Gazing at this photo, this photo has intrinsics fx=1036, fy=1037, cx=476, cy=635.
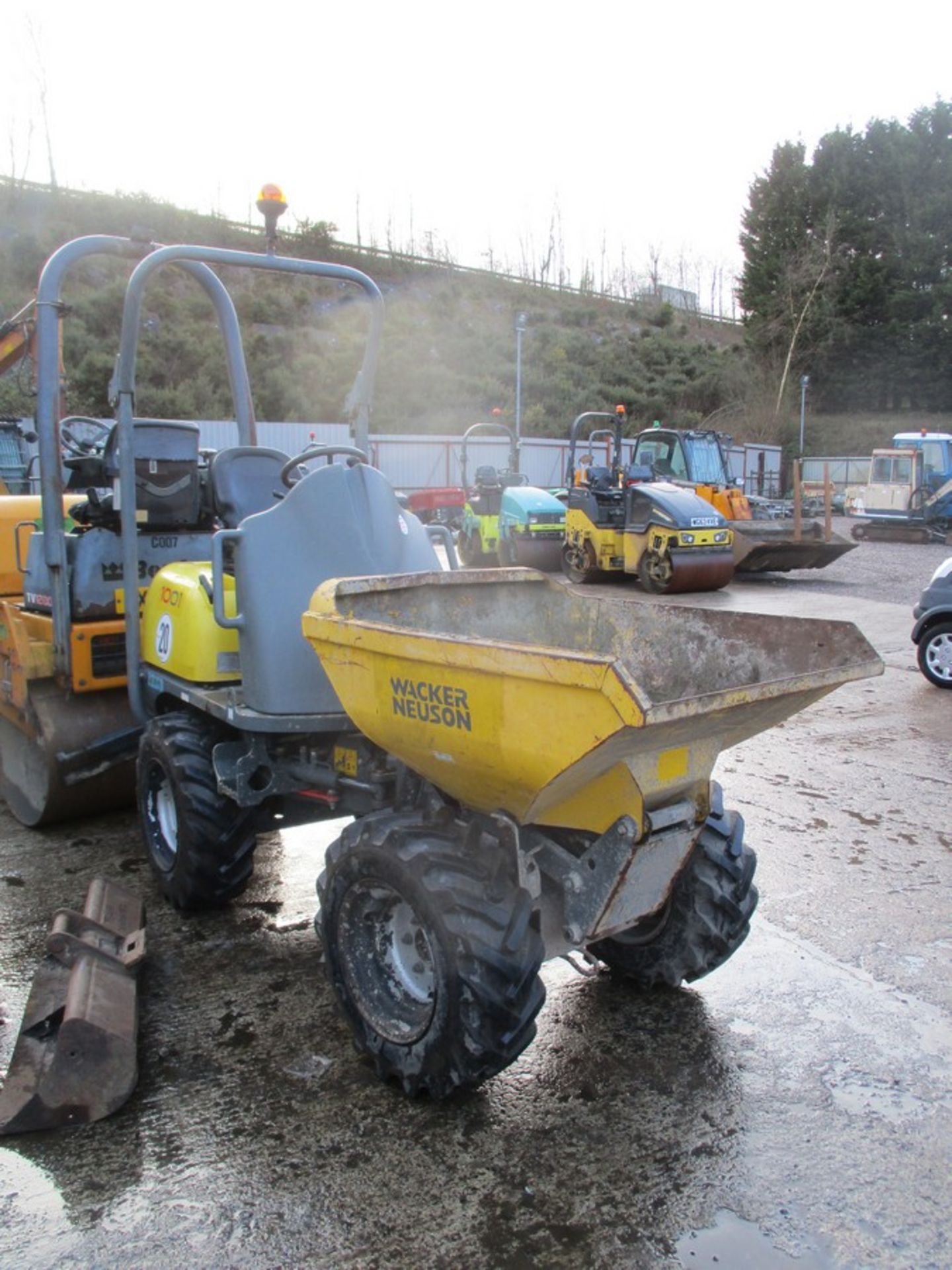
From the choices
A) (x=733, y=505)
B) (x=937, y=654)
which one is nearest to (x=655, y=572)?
(x=733, y=505)

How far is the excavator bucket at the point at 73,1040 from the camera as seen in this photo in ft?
9.18

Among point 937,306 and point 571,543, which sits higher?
point 937,306

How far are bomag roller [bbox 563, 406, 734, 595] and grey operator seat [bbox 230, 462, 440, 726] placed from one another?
988 cm

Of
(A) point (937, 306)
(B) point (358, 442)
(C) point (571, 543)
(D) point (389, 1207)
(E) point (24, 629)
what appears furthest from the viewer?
(A) point (937, 306)

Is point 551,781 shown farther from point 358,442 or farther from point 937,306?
point 937,306

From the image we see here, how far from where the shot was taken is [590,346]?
43812mm

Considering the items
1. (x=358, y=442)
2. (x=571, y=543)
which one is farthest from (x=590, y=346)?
(x=358, y=442)

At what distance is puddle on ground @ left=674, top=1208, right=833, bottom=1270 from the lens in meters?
2.31

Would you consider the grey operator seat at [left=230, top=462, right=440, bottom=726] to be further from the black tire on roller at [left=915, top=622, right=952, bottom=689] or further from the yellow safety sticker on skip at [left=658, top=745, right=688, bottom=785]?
the black tire on roller at [left=915, top=622, right=952, bottom=689]

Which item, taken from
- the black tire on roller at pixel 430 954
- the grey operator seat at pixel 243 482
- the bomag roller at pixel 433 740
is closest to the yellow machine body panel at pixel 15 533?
the bomag roller at pixel 433 740

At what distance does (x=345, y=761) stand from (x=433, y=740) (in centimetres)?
98

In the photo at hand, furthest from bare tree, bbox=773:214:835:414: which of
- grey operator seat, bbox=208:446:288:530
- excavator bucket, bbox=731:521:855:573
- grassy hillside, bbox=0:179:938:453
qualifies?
grey operator seat, bbox=208:446:288:530

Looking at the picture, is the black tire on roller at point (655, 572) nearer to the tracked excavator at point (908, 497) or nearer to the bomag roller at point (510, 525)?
the bomag roller at point (510, 525)

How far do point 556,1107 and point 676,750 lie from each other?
1107 mm
